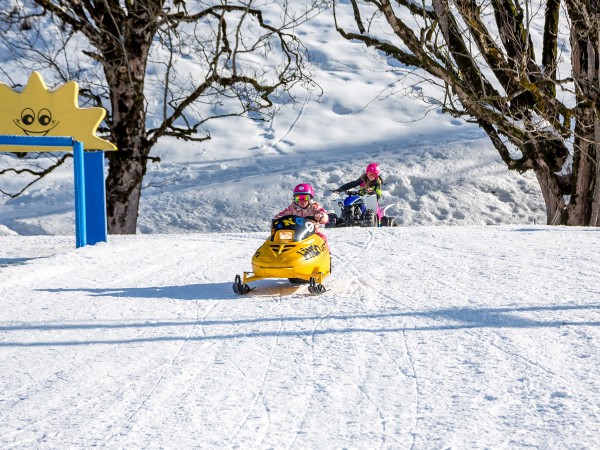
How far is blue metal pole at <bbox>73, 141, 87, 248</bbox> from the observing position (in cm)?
1002

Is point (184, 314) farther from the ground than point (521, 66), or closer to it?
closer to it

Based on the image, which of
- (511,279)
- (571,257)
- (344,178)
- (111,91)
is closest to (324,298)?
(511,279)

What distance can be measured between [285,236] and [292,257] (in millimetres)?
250

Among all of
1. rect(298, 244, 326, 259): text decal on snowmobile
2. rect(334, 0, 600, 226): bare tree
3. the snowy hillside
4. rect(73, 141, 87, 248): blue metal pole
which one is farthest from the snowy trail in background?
the snowy hillside

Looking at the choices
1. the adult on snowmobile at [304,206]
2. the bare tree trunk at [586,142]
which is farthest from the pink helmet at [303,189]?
the bare tree trunk at [586,142]

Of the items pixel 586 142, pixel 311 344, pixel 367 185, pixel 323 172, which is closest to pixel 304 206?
pixel 311 344

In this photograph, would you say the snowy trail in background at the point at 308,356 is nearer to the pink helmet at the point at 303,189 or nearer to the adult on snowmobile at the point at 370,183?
the pink helmet at the point at 303,189

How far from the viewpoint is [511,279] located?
719 cm

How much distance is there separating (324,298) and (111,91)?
29.2 ft

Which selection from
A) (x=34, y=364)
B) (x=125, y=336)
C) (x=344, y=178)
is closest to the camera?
(x=34, y=364)

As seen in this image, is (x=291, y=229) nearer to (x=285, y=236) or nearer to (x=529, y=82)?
(x=285, y=236)

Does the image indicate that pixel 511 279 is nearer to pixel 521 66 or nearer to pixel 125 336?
pixel 125 336

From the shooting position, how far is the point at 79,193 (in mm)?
10047

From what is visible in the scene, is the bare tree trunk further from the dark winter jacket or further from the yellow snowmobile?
the yellow snowmobile
